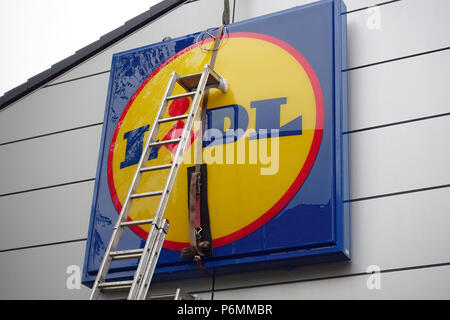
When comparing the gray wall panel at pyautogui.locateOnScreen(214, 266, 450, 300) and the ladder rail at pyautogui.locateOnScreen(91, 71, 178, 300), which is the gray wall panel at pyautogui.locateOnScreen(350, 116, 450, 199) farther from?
the ladder rail at pyautogui.locateOnScreen(91, 71, 178, 300)

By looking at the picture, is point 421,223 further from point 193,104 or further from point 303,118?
point 193,104

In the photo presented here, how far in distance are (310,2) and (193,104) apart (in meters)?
1.05

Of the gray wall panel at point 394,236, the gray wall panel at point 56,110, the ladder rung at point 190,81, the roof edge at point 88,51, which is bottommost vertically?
the gray wall panel at point 394,236

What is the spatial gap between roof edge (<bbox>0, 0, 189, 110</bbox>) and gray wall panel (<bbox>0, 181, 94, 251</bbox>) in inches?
31.7

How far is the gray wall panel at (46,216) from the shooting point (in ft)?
13.6

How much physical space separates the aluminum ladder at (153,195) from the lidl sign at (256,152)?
0.42 feet

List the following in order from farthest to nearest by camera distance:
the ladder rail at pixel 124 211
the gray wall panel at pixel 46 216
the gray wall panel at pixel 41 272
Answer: the gray wall panel at pixel 46 216 < the gray wall panel at pixel 41 272 < the ladder rail at pixel 124 211

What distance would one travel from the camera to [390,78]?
3576 mm

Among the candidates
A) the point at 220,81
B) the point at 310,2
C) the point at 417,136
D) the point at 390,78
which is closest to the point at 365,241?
the point at 417,136

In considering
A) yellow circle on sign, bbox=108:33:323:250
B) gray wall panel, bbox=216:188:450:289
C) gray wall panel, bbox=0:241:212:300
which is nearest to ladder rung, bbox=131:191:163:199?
yellow circle on sign, bbox=108:33:323:250

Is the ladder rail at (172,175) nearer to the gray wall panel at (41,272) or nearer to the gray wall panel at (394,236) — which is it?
the gray wall panel at (394,236)

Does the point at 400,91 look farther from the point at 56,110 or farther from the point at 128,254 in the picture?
the point at 56,110

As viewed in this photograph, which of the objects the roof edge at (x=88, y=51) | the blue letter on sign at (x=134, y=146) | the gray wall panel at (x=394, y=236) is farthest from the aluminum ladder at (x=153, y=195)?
the roof edge at (x=88, y=51)
